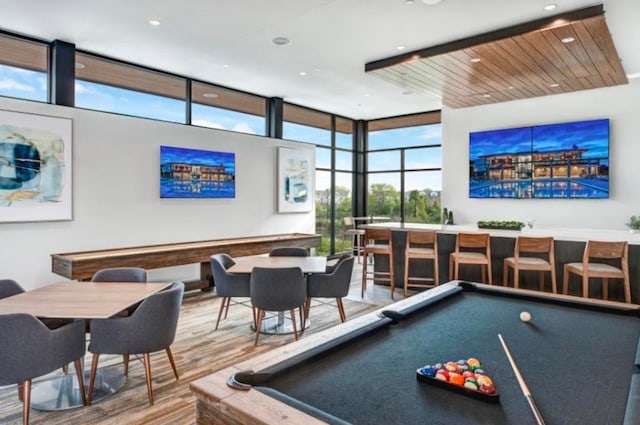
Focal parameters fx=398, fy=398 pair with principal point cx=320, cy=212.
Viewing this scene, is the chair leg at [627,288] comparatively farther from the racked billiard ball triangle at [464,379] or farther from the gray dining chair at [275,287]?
the racked billiard ball triangle at [464,379]

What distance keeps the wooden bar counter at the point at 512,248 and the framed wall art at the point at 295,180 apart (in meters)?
2.21

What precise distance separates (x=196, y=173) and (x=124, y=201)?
4.01 feet

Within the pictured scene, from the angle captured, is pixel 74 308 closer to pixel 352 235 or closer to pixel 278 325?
pixel 278 325

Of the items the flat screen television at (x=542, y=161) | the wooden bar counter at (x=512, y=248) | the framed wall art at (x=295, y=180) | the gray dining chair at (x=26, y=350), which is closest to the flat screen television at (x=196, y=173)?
the framed wall art at (x=295, y=180)

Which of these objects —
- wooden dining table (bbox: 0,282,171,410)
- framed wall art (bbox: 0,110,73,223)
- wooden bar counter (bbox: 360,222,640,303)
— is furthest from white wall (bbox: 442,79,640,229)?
framed wall art (bbox: 0,110,73,223)

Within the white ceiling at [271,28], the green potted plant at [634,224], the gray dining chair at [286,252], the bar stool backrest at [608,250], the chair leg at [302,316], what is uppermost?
the white ceiling at [271,28]

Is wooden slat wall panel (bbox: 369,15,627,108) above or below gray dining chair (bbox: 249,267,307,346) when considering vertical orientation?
above

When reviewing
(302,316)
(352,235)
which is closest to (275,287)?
(302,316)

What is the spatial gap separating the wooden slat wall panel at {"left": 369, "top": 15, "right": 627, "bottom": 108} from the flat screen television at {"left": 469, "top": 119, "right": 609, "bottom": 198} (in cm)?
65

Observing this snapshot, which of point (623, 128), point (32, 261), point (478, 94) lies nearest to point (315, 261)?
point (32, 261)

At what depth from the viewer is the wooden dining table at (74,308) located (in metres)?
2.67

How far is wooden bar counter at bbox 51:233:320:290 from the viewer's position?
4628 mm

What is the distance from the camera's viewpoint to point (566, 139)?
652 cm

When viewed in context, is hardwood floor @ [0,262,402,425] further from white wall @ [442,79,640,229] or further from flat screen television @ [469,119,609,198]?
flat screen television @ [469,119,609,198]
